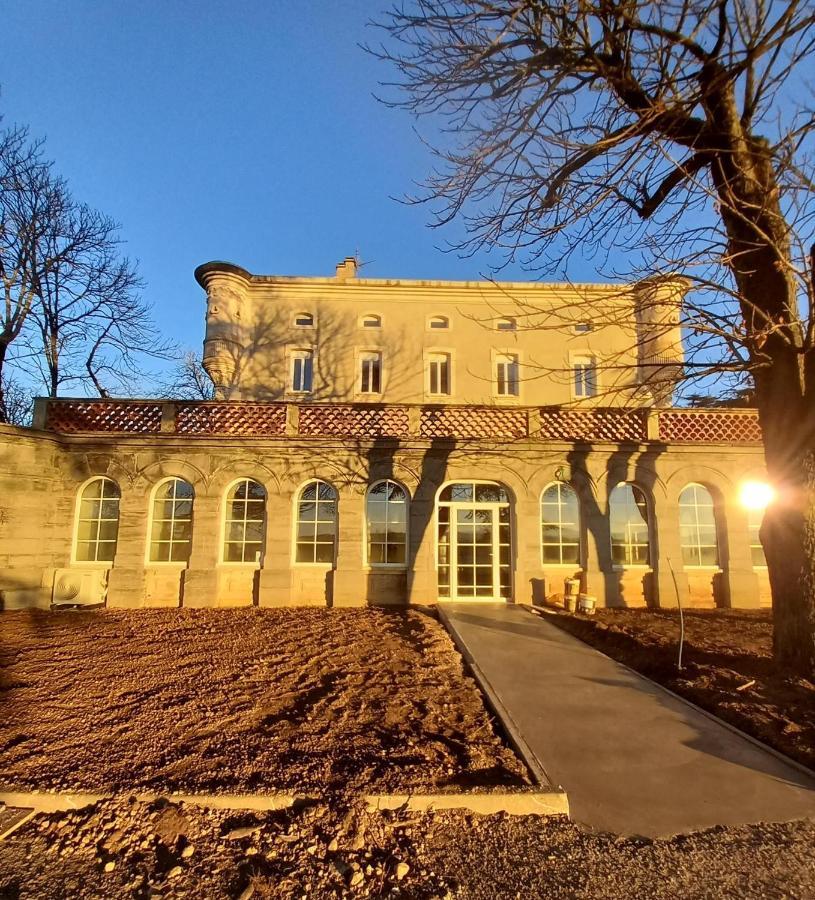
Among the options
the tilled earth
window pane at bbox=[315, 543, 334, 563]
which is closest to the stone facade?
window pane at bbox=[315, 543, 334, 563]

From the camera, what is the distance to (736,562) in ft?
35.8

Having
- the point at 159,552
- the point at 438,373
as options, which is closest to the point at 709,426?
the point at 438,373

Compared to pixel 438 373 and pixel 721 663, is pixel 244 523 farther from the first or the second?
pixel 438 373

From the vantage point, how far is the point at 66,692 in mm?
5555

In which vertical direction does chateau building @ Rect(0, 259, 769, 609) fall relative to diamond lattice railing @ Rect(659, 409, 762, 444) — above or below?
below

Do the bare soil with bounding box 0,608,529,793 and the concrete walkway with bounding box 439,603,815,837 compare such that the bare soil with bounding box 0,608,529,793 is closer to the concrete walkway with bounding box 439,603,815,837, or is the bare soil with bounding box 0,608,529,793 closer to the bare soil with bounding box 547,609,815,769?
the concrete walkway with bounding box 439,603,815,837

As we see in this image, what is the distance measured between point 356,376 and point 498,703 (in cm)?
1568

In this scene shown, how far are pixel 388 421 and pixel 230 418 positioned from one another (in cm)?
364

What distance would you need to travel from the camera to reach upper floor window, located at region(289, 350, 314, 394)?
19.7 metres

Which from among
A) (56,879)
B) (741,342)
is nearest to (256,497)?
(56,879)

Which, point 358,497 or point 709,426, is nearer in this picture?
point 358,497

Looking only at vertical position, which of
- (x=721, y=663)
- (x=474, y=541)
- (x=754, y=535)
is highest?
(x=754, y=535)

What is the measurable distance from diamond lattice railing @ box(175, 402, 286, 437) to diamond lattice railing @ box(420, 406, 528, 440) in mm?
3399

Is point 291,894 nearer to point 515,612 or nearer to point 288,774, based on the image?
point 288,774
